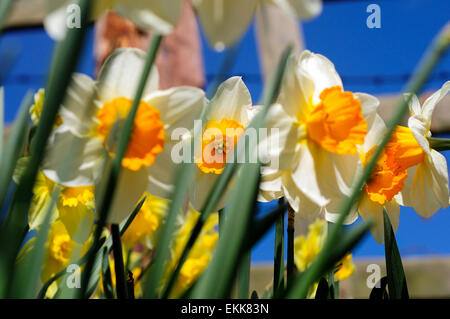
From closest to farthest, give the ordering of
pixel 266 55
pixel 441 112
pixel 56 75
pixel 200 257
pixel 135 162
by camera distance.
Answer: pixel 56 75 < pixel 135 162 < pixel 200 257 < pixel 441 112 < pixel 266 55

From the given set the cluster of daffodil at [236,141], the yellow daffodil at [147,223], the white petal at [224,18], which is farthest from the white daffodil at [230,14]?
the yellow daffodil at [147,223]

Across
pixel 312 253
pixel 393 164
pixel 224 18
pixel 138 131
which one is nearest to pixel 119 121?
pixel 138 131

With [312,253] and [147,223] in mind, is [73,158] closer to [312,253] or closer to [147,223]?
[147,223]

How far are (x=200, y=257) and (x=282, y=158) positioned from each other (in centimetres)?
56

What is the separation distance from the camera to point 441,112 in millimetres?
1435

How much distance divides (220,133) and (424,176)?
0.63 ft

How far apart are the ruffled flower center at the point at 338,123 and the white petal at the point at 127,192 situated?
125 mm

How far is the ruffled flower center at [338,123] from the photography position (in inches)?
12.9

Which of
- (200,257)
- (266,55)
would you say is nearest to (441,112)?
(266,55)

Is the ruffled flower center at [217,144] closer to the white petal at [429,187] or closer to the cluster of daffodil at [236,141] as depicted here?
the cluster of daffodil at [236,141]

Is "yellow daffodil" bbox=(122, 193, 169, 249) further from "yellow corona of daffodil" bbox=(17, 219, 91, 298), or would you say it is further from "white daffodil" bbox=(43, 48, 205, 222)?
"white daffodil" bbox=(43, 48, 205, 222)

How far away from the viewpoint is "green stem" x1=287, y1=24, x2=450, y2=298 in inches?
7.6

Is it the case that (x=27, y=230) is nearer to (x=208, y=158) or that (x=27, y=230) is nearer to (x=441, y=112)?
(x=208, y=158)
